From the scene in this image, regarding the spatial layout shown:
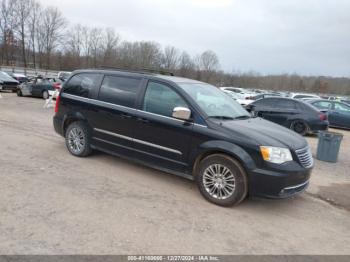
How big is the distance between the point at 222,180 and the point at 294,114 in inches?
361

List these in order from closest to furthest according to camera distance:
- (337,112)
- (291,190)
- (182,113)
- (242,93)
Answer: (291,190) < (182,113) < (337,112) < (242,93)

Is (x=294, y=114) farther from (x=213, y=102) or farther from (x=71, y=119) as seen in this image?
(x=71, y=119)

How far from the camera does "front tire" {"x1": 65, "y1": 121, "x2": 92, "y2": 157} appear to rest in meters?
6.18

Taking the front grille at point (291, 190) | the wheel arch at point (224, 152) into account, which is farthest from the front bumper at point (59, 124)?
the front grille at point (291, 190)

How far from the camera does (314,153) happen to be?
9.09 m

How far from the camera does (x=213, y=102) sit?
534 cm

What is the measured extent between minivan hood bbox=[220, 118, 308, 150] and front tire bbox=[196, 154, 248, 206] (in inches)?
16.8

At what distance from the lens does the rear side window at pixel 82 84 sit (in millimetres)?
6155

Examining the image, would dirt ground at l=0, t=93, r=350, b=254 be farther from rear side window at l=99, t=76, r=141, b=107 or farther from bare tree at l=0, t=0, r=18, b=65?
bare tree at l=0, t=0, r=18, b=65

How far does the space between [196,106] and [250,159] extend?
46.5 inches

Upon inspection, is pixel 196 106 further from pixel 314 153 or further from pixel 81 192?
pixel 314 153

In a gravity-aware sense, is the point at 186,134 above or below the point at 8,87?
above

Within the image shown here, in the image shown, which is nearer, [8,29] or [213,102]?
[213,102]

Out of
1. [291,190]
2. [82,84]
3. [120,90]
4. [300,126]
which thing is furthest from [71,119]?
[300,126]
